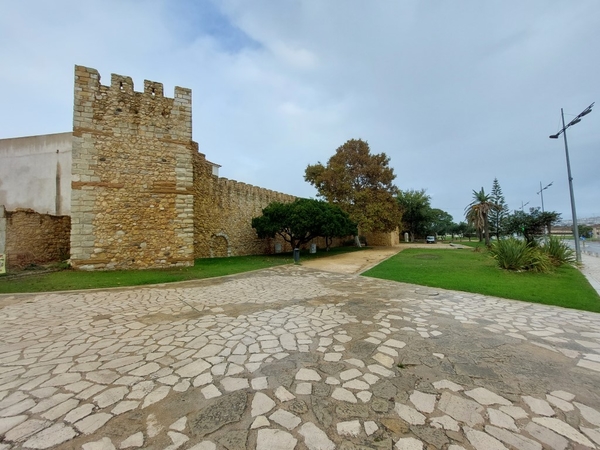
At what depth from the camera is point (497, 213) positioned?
2612 centimetres

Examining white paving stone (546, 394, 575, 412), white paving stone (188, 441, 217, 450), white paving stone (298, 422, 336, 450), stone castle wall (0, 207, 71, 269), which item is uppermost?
stone castle wall (0, 207, 71, 269)

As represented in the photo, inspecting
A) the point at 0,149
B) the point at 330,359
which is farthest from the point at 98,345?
the point at 0,149

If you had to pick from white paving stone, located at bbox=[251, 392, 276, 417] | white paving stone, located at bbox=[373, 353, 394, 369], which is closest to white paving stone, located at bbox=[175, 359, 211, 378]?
white paving stone, located at bbox=[251, 392, 276, 417]

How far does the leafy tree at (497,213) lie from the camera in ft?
79.6

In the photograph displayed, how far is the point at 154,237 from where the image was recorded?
10.4 meters

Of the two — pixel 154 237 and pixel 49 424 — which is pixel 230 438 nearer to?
pixel 49 424

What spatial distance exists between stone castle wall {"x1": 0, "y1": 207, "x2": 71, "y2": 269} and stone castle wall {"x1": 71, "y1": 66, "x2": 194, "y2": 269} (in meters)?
2.71

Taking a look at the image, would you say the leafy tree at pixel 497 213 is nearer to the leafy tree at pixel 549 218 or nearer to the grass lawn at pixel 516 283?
the leafy tree at pixel 549 218

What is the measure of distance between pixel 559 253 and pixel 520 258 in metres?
3.01

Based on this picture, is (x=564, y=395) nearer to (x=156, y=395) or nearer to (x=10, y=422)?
(x=156, y=395)

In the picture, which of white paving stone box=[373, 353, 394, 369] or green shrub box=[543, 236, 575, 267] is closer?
white paving stone box=[373, 353, 394, 369]

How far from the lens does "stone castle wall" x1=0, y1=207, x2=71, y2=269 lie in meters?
9.99

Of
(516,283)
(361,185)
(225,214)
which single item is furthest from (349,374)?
(361,185)

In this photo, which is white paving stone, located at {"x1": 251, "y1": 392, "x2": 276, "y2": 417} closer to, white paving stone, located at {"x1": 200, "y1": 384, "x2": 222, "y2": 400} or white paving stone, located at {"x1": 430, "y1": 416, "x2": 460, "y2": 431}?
white paving stone, located at {"x1": 200, "y1": 384, "x2": 222, "y2": 400}
